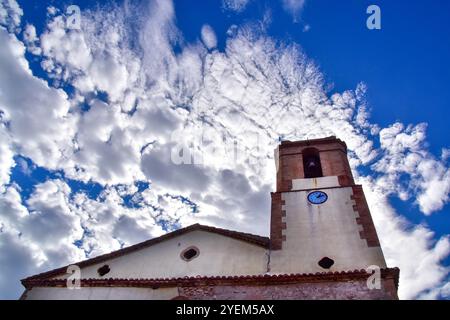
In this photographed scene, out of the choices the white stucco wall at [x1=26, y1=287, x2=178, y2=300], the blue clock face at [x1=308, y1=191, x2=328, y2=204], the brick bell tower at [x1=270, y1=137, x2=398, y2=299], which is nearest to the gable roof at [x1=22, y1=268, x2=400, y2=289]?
the white stucco wall at [x1=26, y1=287, x2=178, y2=300]

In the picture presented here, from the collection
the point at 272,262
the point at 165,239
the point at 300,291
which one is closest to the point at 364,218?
the point at 272,262

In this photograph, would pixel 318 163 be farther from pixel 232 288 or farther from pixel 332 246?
pixel 232 288

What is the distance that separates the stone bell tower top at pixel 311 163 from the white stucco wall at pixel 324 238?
38.8 inches

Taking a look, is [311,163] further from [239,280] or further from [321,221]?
[239,280]

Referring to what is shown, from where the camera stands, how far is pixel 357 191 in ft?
47.3

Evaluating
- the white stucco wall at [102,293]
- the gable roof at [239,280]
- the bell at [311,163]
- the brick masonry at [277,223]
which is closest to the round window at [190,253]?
the gable roof at [239,280]

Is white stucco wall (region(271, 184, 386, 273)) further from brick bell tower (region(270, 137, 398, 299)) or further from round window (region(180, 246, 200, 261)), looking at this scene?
round window (region(180, 246, 200, 261))

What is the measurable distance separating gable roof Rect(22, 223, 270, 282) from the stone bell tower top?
2.90 meters

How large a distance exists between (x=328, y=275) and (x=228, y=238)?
418 centimetres

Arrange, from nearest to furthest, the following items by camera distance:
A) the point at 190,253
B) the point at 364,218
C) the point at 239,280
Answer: the point at 239,280, the point at 364,218, the point at 190,253

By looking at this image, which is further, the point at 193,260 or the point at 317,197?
the point at 317,197

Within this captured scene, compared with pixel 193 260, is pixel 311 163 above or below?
above

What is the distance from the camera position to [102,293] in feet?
41.1

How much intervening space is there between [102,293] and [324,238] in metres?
7.31
